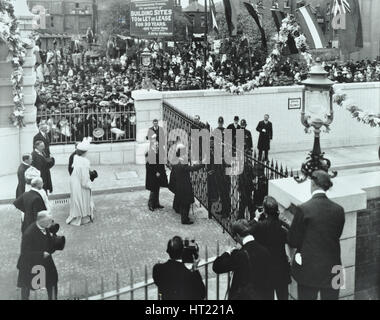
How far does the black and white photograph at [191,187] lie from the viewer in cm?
543

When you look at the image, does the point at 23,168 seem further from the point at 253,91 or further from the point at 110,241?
the point at 253,91

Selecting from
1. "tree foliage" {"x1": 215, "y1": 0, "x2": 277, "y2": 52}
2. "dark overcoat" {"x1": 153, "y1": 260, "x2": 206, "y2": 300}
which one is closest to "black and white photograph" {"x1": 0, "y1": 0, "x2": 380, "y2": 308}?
"dark overcoat" {"x1": 153, "y1": 260, "x2": 206, "y2": 300}

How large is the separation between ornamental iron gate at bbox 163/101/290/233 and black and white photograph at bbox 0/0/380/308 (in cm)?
4

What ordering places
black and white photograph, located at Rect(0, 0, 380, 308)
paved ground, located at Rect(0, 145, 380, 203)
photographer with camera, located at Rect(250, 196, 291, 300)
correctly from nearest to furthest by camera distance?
black and white photograph, located at Rect(0, 0, 380, 308), photographer with camera, located at Rect(250, 196, 291, 300), paved ground, located at Rect(0, 145, 380, 203)

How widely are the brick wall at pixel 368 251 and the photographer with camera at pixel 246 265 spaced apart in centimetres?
182

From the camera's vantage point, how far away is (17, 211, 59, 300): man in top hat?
669cm

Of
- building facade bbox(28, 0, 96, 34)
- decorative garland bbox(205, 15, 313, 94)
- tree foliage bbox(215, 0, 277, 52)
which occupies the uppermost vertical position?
building facade bbox(28, 0, 96, 34)

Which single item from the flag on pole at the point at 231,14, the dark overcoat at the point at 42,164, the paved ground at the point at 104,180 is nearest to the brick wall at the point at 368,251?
the dark overcoat at the point at 42,164

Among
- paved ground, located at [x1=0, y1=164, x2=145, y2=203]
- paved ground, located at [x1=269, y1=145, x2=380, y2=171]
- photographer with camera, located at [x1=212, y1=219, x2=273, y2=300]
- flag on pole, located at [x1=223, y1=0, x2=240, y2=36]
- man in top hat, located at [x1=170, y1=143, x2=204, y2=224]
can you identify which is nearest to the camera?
photographer with camera, located at [x1=212, y1=219, x2=273, y2=300]

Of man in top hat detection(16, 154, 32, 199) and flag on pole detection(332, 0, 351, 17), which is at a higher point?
flag on pole detection(332, 0, 351, 17)

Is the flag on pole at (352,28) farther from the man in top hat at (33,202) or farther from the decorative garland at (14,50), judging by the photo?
the decorative garland at (14,50)

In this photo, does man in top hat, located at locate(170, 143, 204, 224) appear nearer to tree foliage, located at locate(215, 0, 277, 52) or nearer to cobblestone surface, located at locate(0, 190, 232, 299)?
cobblestone surface, located at locate(0, 190, 232, 299)
